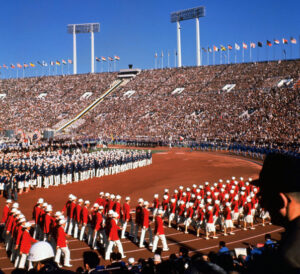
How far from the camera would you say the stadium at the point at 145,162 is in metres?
9.27

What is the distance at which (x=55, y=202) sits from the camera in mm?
17344

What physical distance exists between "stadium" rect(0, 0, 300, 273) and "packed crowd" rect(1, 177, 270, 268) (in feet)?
0.16

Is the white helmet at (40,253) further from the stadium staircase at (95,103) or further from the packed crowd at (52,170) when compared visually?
the stadium staircase at (95,103)

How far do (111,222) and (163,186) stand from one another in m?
12.3

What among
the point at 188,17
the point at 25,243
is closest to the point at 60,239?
the point at 25,243

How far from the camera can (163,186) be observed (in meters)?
21.5

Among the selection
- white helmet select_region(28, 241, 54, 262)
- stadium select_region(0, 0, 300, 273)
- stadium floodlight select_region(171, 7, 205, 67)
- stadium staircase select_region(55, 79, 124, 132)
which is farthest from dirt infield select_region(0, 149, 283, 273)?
stadium floodlight select_region(171, 7, 205, 67)

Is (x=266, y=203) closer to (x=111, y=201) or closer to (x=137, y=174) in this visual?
(x=111, y=201)

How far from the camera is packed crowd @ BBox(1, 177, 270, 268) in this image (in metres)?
8.94

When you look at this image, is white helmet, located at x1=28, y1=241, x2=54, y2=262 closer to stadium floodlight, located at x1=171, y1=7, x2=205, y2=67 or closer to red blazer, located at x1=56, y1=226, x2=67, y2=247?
red blazer, located at x1=56, y1=226, x2=67, y2=247

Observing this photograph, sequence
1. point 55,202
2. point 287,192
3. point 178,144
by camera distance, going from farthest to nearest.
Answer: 1. point 178,144
2. point 55,202
3. point 287,192

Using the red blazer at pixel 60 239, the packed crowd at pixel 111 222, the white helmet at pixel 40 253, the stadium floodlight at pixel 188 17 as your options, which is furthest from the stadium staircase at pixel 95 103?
the white helmet at pixel 40 253

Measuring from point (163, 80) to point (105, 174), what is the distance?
141 feet

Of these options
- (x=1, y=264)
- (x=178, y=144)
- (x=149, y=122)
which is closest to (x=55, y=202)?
(x=1, y=264)
